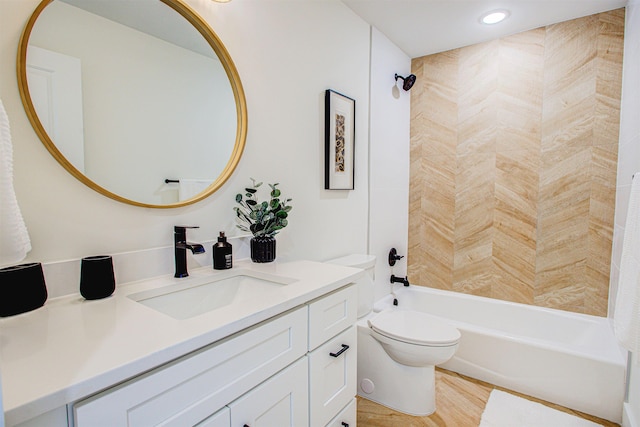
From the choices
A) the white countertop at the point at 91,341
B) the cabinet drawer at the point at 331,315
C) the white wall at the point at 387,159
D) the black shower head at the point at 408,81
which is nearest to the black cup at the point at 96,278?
the white countertop at the point at 91,341

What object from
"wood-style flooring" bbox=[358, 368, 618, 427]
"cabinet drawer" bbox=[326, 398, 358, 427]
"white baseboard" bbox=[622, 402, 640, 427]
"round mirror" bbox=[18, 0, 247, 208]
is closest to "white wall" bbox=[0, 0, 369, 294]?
"round mirror" bbox=[18, 0, 247, 208]

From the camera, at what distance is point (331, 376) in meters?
1.20

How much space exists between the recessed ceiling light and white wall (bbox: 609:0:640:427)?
2.15ft

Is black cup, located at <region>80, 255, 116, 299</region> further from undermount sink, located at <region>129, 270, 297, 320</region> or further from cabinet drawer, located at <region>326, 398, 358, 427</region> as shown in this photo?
cabinet drawer, located at <region>326, 398, 358, 427</region>

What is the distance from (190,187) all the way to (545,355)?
2.12 m

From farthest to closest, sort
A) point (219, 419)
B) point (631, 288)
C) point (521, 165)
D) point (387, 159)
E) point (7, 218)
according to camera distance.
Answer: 1. point (387, 159)
2. point (521, 165)
3. point (631, 288)
4. point (219, 419)
5. point (7, 218)

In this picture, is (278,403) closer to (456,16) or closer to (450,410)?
(450,410)

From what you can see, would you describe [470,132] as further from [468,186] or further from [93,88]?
[93,88]

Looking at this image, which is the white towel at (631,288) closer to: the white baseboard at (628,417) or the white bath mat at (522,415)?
the white baseboard at (628,417)

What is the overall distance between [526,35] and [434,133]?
916 mm

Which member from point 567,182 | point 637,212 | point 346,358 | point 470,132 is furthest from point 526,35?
point 346,358

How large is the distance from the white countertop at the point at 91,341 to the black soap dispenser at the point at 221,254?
0.90 ft

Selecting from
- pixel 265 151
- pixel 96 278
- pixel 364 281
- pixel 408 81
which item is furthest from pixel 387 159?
pixel 96 278

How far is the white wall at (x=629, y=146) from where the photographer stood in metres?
1.55
